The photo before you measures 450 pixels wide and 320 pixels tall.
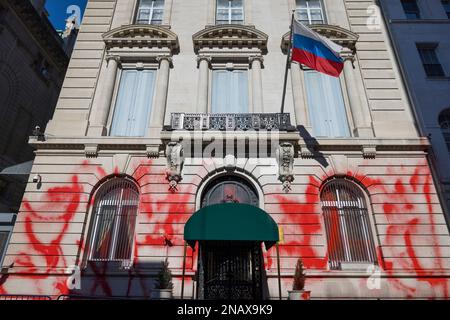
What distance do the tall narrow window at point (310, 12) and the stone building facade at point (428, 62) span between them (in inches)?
144

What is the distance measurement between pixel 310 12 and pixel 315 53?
7.02 meters

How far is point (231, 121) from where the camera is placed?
1220 cm

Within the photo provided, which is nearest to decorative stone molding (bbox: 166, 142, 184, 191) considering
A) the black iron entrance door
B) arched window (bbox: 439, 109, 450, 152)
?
the black iron entrance door

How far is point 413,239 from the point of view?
419 inches

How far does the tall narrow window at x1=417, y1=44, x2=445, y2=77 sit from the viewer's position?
14602 mm

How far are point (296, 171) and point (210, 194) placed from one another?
3.81 m

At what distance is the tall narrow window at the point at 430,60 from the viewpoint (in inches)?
575

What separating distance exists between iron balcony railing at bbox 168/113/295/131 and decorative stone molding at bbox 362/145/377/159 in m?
3.43

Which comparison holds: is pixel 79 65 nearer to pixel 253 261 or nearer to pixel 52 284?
pixel 52 284

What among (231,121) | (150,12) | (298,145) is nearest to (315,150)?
(298,145)

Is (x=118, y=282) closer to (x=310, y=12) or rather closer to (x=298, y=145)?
(x=298, y=145)

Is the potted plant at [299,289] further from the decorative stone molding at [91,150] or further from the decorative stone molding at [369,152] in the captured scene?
the decorative stone molding at [91,150]

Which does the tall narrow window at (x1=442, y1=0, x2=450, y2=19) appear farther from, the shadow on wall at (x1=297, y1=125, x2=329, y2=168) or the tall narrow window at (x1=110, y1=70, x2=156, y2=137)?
the tall narrow window at (x1=110, y1=70, x2=156, y2=137)
